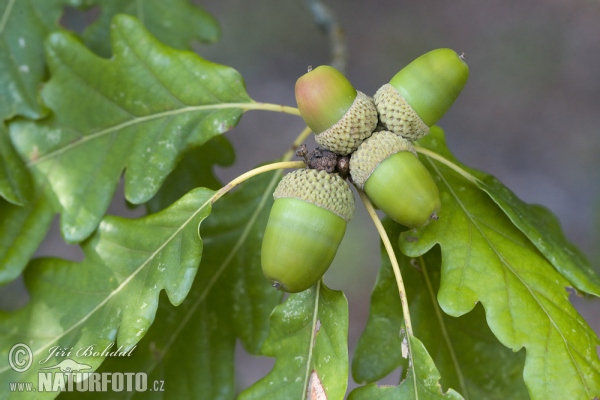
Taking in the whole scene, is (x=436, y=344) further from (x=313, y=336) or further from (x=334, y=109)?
(x=334, y=109)

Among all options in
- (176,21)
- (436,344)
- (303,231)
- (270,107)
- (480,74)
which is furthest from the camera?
(480,74)

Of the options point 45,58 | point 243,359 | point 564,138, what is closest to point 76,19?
point 45,58

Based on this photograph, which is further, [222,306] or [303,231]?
[222,306]

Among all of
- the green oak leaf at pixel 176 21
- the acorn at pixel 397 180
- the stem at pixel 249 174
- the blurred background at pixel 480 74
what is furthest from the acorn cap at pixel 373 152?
the blurred background at pixel 480 74

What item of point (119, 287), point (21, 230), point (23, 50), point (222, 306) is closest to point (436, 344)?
point (222, 306)

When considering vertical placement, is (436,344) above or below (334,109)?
below

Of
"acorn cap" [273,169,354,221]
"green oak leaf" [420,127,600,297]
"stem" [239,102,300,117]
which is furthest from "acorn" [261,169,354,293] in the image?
"green oak leaf" [420,127,600,297]

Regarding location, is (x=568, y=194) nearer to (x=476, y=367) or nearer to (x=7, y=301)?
(x=476, y=367)

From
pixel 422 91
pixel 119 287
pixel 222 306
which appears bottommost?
pixel 222 306
